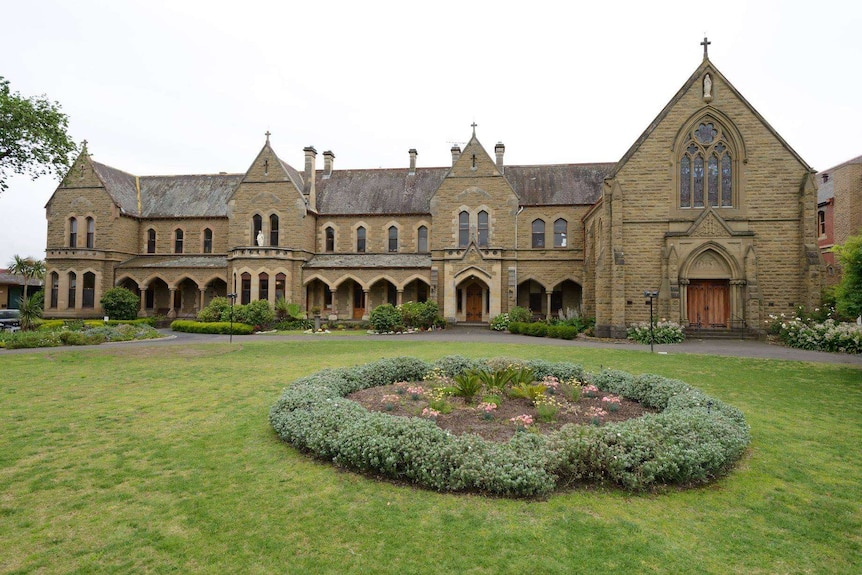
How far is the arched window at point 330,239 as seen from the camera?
3559 centimetres

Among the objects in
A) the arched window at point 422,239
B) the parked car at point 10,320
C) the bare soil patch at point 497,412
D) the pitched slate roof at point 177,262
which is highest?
the arched window at point 422,239

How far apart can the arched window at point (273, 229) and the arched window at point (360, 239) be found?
591 centimetres

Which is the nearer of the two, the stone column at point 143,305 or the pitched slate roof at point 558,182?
the pitched slate roof at point 558,182

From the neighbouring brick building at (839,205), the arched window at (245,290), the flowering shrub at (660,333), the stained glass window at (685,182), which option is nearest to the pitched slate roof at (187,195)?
the arched window at (245,290)

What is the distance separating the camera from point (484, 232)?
3166 centimetres

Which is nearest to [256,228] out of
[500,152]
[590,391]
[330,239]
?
[330,239]

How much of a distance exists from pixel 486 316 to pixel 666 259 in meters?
12.4

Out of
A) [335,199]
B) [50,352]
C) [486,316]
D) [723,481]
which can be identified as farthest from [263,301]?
[723,481]

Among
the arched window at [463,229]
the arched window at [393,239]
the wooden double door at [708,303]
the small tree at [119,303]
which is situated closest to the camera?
the wooden double door at [708,303]

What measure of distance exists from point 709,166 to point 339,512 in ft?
84.1

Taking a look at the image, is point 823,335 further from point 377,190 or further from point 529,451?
point 377,190

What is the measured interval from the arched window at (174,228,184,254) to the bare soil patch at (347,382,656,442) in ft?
109

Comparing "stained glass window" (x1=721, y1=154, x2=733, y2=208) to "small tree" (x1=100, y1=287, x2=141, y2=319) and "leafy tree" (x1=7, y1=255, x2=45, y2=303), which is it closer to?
"small tree" (x1=100, y1=287, x2=141, y2=319)

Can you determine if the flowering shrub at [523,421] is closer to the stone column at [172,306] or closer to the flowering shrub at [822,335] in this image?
the flowering shrub at [822,335]
